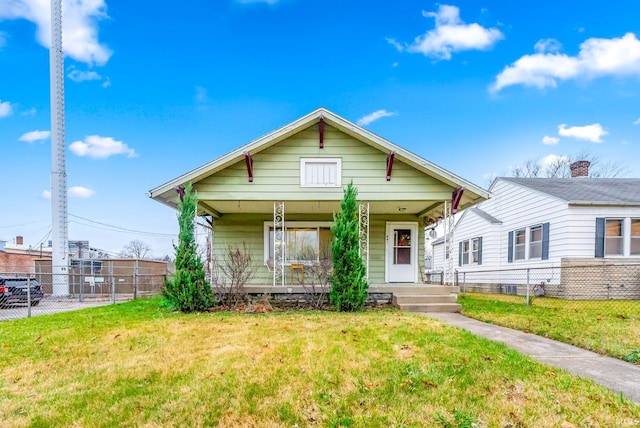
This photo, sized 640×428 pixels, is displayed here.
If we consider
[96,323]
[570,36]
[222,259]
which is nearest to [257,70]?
[222,259]

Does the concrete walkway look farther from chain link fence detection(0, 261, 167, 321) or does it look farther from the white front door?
chain link fence detection(0, 261, 167, 321)

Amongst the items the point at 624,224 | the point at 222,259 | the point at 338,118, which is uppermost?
the point at 338,118

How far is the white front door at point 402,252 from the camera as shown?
10.7 meters

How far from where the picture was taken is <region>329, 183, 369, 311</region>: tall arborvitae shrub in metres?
7.73

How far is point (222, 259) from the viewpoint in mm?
10539

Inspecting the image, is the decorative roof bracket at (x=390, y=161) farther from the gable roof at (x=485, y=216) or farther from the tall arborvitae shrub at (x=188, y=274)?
the gable roof at (x=485, y=216)

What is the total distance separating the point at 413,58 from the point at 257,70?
20.8 feet

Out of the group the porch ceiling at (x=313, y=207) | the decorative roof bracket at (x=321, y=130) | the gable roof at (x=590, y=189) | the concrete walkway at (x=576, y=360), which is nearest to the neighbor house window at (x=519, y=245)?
the gable roof at (x=590, y=189)

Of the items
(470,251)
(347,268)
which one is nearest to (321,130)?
(347,268)

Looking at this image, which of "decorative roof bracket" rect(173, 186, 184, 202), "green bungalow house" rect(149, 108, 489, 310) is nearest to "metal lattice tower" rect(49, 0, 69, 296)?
"green bungalow house" rect(149, 108, 489, 310)

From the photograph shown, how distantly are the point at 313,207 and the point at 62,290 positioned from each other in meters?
12.5

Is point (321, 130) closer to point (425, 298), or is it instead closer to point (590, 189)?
point (425, 298)

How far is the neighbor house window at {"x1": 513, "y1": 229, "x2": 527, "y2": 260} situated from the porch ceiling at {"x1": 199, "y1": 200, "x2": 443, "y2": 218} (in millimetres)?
4915

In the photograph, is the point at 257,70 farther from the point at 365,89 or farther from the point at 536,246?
the point at 536,246
